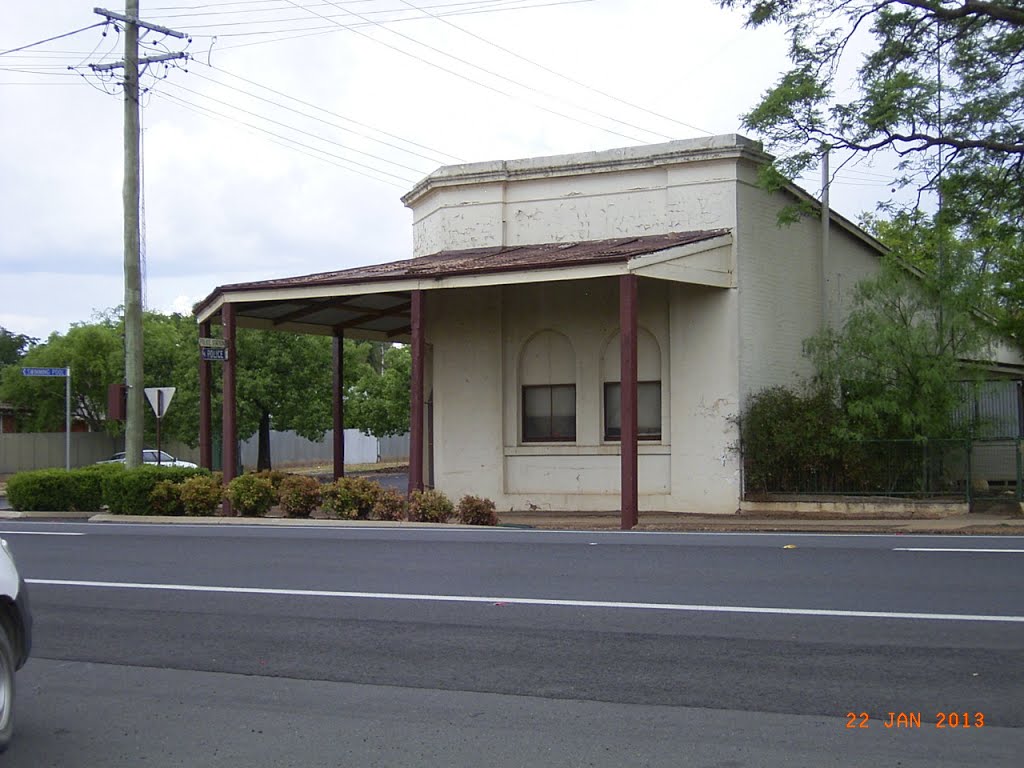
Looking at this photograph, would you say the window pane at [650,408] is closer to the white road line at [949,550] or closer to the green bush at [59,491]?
the white road line at [949,550]

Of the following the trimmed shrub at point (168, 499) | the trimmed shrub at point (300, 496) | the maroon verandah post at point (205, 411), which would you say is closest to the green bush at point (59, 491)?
the maroon verandah post at point (205, 411)

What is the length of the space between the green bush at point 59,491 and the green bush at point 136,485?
78 centimetres

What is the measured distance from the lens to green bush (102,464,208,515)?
22750 mm

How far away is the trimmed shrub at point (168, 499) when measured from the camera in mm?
22453

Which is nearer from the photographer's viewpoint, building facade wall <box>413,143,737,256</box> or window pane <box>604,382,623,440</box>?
building facade wall <box>413,143,737,256</box>

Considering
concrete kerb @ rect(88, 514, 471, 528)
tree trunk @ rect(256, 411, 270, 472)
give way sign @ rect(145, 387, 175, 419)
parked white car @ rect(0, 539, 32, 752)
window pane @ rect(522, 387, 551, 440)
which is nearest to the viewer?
parked white car @ rect(0, 539, 32, 752)

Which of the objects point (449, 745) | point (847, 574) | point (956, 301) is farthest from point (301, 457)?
point (449, 745)

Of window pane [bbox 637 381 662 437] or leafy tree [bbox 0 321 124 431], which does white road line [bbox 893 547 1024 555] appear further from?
leafy tree [bbox 0 321 124 431]

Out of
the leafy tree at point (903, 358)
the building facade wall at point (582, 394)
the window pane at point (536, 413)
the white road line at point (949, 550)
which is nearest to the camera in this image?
the white road line at point (949, 550)

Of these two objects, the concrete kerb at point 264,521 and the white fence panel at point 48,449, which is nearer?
the concrete kerb at point 264,521

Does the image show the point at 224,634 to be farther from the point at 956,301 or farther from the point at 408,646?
the point at 956,301

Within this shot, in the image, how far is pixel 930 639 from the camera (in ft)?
→ 27.8

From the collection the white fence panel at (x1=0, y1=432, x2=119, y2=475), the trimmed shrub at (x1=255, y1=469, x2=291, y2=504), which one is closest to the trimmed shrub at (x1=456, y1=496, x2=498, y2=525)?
the trimmed shrub at (x1=255, y1=469, x2=291, y2=504)

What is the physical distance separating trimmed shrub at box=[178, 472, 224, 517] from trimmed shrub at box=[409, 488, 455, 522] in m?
4.06
